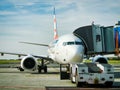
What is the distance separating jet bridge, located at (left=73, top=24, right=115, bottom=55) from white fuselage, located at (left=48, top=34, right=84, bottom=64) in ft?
5.30

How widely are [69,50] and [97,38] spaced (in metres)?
4.57

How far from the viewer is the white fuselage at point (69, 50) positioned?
27.0 m

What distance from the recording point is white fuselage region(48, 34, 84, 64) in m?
27.0

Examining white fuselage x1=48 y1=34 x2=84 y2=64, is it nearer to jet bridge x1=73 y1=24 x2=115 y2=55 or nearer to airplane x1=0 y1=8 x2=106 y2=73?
airplane x1=0 y1=8 x2=106 y2=73

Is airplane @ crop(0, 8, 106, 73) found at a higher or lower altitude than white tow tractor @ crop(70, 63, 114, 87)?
higher

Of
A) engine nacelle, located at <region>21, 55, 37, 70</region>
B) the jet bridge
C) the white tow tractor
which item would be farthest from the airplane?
the white tow tractor

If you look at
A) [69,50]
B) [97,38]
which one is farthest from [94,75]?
[97,38]

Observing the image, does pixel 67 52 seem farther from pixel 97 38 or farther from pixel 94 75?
pixel 94 75

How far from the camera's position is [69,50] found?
27.8 m

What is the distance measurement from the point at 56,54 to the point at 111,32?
5.16 metres

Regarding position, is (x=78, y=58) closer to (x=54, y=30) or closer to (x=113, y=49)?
(x=113, y=49)

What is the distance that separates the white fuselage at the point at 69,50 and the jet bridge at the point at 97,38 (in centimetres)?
161

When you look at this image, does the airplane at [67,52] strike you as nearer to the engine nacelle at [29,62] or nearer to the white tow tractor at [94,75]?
the engine nacelle at [29,62]

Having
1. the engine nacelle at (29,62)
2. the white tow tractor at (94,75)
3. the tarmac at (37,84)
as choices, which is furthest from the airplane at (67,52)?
the white tow tractor at (94,75)
